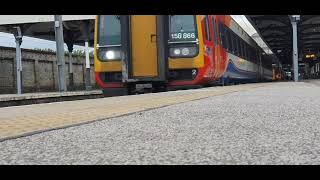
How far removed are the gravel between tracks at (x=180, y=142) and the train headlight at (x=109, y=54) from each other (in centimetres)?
682

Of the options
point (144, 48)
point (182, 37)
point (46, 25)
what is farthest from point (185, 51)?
point (46, 25)

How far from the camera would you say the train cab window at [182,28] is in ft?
39.1

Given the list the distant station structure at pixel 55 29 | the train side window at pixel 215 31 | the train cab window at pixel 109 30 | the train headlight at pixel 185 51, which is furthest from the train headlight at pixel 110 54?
the distant station structure at pixel 55 29

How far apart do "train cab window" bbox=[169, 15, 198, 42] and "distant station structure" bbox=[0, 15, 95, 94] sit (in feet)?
26.4

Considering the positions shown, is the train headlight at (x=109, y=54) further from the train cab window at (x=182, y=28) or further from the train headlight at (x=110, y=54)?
the train cab window at (x=182, y=28)

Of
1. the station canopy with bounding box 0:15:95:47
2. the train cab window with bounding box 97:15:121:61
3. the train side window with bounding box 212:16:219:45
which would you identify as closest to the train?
the train cab window with bounding box 97:15:121:61

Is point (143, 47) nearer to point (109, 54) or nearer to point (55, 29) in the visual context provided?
→ point (109, 54)

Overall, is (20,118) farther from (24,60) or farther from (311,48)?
(311,48)

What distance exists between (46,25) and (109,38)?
1866 centimetres

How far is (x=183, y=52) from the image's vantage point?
465 inches

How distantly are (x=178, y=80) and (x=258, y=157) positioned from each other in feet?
30.3

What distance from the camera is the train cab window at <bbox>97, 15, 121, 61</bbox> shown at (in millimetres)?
11969

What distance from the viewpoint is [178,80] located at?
12.0 metres
